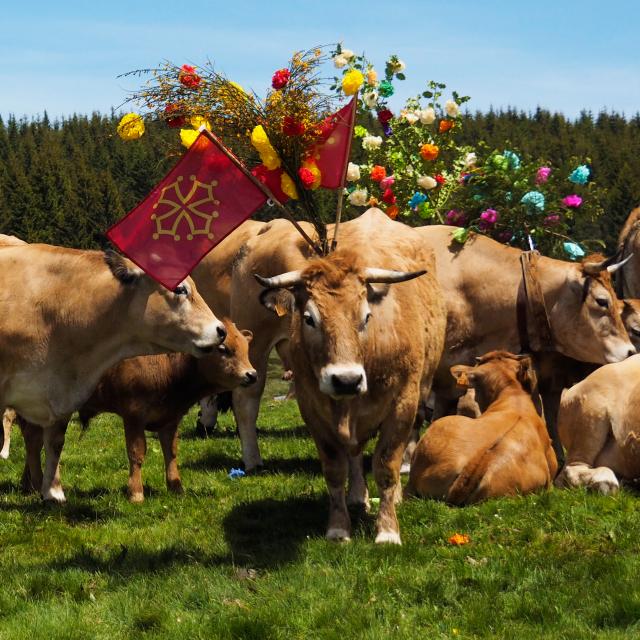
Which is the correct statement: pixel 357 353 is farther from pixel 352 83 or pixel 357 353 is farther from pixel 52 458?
pixel 52 458

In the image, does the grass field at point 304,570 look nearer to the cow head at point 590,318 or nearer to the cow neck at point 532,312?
the cow neck at point 532,312

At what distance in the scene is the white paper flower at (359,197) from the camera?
43.1 feet

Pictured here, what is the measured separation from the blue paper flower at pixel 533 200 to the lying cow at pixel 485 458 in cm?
404

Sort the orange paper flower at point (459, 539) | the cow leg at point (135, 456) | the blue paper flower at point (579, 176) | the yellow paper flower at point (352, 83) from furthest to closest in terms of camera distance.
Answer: the blue paper flower at point (579, 176) → the cow leg at point (135, 456) → the yellow paper flower at point (352, 83) → the orange paper flower at point (459, 539)

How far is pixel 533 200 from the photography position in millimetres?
12633

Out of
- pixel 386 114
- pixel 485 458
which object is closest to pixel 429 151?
pixel 386 114

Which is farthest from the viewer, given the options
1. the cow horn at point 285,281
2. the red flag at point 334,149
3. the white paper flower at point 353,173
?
the white paper flower at point 353,173

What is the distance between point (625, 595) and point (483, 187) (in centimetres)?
757

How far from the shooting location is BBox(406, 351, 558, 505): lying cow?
834cm

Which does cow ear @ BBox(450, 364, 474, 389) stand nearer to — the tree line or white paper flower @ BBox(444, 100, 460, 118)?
white paper flower @ BBox(444, 100, 460, 118)

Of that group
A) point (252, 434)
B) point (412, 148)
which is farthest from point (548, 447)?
point (412, 148)

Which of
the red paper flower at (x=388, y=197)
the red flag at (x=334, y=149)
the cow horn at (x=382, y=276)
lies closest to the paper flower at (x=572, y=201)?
the red paper flower at (x=388, y=197)

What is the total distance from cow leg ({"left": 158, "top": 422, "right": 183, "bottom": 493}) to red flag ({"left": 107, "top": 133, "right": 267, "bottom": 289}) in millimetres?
2673

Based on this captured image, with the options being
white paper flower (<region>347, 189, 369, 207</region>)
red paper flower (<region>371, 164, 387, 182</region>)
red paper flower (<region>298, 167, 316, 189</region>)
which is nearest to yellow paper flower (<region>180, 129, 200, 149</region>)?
red paper flower (<region>298, 167, 316, 189</region>)
